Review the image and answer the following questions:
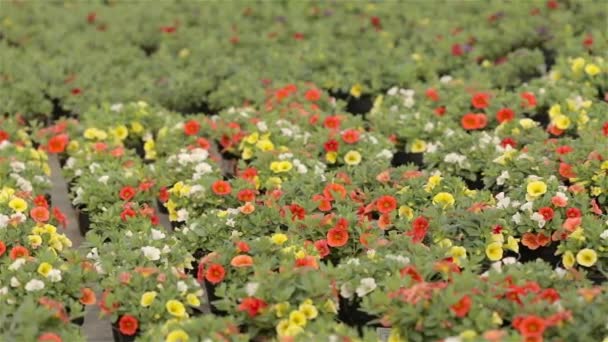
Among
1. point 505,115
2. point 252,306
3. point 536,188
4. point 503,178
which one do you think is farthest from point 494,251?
point 505,115

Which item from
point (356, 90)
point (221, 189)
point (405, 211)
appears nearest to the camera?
point (405, 211)

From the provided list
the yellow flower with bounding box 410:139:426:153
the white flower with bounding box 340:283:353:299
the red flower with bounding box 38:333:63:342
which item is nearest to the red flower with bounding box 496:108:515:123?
the yellow flower with bounding box 410:139:426:153

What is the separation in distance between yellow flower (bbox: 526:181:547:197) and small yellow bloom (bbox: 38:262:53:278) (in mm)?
2097

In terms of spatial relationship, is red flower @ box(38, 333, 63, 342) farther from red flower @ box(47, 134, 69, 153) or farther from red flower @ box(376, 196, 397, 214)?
red flower @ box(47, 134, 69, 153)

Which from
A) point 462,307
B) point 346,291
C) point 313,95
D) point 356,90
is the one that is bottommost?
point 356,90

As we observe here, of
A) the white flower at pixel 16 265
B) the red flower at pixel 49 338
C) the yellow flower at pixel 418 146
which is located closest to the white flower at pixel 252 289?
the red flower at pixel 49 338

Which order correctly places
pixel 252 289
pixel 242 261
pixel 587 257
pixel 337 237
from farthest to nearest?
pixel 337 237, pixel 587 257, pixel 242 261, pixel 252 289

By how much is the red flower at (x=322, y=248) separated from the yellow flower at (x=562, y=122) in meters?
1.90

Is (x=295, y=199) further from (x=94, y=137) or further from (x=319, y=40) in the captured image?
(x=319, y=40)

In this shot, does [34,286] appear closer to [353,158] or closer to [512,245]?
[512,245]

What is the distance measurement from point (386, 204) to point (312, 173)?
0.58 m

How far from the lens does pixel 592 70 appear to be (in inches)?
268

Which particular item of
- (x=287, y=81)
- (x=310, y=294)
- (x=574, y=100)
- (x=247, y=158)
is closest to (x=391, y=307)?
(x=310, y=294)

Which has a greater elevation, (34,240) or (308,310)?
(308,310)
